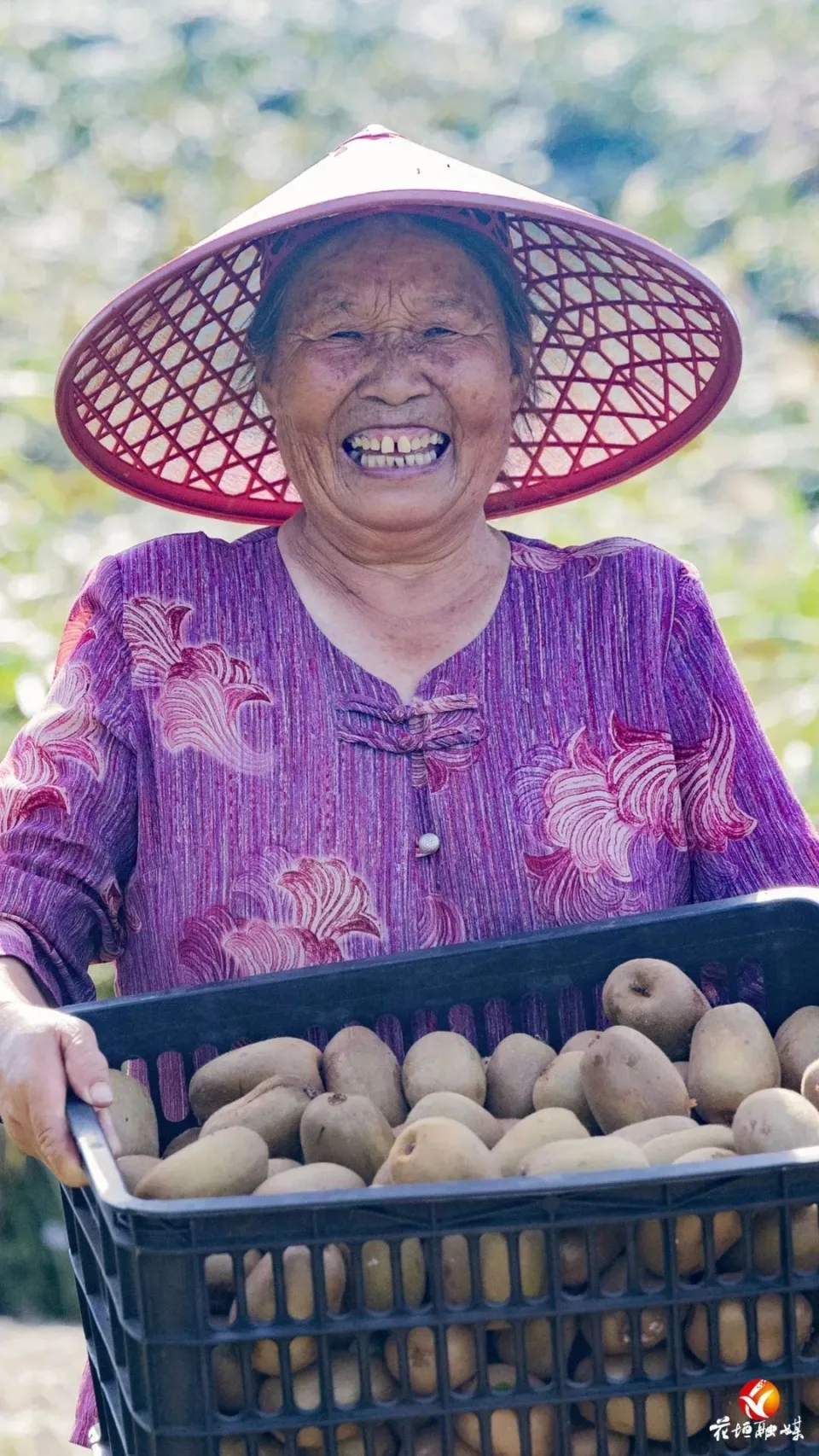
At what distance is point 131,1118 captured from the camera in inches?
51.7

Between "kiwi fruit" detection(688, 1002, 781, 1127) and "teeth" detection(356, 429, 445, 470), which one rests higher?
"teeth" detection(356, 429, 445, 470)

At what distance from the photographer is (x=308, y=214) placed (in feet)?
4.86

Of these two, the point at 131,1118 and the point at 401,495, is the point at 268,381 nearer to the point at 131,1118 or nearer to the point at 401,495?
the point at 401,495

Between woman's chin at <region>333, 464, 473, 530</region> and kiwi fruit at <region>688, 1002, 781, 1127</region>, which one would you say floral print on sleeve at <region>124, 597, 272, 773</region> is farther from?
kiwi fruit at <region>688, 1002, 781, 1127</region>

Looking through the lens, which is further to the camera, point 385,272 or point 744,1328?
point 385,272

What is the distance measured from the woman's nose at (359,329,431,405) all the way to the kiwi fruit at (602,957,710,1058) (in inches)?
23.4

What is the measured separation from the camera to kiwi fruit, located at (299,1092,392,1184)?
1.20m

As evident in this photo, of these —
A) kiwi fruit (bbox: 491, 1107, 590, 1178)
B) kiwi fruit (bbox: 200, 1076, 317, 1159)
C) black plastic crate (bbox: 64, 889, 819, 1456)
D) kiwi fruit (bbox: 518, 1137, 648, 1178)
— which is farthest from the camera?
kiwi fruit (bbox: 200, 1076, 317, 1159)

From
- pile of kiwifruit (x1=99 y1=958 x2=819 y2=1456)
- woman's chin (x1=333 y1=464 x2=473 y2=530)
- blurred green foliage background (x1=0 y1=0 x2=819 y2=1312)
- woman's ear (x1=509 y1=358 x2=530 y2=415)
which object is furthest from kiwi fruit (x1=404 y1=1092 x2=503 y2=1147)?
blurred green foliage background (x1=0 y1=0 x2=819 y2=1312)

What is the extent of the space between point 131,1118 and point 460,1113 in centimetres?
26

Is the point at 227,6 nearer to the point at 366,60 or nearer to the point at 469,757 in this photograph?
the point at 366,60

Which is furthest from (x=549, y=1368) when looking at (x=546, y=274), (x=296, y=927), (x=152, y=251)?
(x=152, y=251)

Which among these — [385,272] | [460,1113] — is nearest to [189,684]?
[385,272]

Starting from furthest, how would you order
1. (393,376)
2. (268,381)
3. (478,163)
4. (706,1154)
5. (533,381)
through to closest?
1. (478,163)
2. (533,381)
3. (268,381)
4. (393,376)
5. (706,1154)
